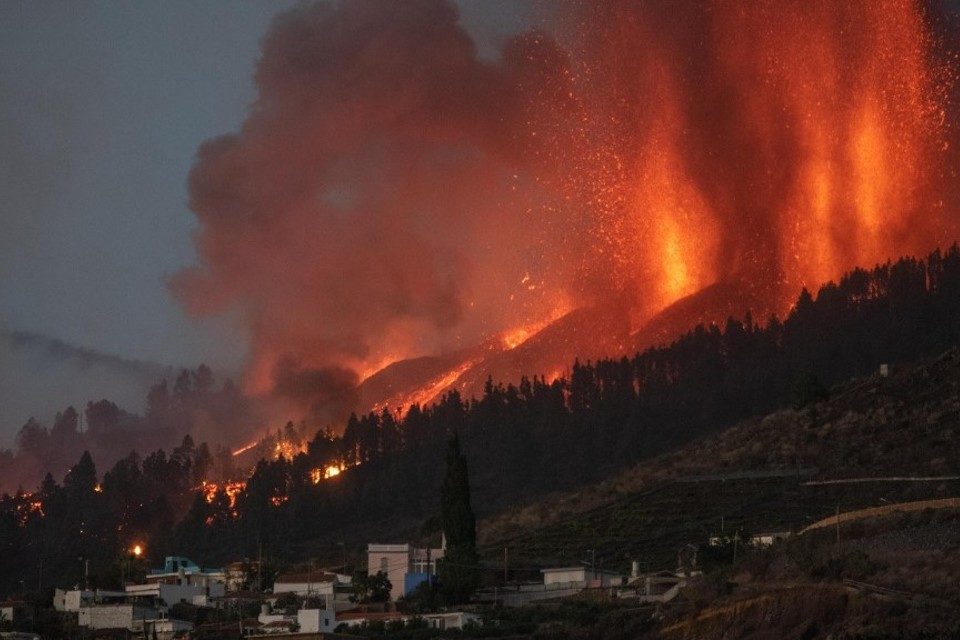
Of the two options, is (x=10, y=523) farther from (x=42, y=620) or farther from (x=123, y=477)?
(x=42, y=620)

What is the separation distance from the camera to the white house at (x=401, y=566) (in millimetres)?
89312

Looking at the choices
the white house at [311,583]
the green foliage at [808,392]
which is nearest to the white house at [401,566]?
the white house at [311,583]

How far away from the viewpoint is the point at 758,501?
103m

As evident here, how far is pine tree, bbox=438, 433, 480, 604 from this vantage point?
8594 centimetres

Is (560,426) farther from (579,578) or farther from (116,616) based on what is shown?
(116,616)

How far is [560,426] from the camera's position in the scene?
14812 centimetres

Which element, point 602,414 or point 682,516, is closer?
point 682,516

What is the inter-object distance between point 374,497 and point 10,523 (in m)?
38.5

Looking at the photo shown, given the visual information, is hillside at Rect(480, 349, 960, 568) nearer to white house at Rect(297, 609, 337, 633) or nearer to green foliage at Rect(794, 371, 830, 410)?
green foliage at Rect(794, 371, 830, 410)

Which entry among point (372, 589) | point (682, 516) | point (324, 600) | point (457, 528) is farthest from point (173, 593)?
point (682, 516)

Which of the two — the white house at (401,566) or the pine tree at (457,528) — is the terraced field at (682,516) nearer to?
the pine tree at (457,528)

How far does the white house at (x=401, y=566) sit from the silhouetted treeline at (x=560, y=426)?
31.8 m

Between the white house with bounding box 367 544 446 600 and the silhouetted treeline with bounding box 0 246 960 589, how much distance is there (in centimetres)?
3184

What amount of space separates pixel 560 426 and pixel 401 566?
188 feet
